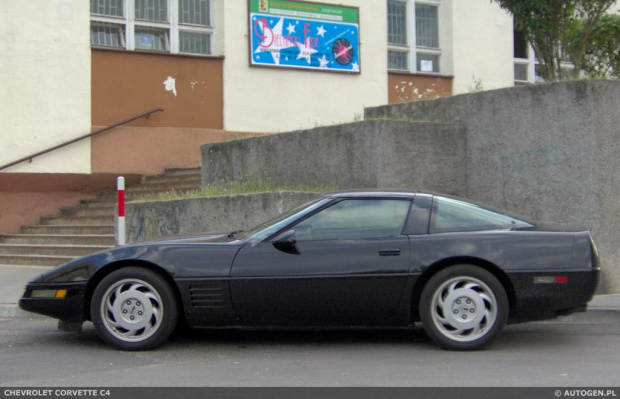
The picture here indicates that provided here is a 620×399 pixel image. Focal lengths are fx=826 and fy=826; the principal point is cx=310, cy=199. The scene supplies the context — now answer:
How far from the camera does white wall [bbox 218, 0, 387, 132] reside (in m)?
15.6

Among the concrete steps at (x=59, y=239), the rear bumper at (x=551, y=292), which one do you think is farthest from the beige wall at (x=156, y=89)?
the rear bumper at (x=551, y=292)

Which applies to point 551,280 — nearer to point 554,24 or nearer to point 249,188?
point 249,188

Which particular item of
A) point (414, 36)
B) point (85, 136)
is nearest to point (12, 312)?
point (85, 136)

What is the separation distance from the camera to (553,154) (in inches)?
388

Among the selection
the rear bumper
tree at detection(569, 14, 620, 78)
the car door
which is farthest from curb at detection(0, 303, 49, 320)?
tree at detection(569, 14, 620, 78)

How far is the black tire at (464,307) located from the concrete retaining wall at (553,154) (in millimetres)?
3476

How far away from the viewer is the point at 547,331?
7.70m

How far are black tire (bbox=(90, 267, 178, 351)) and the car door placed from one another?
0.57m

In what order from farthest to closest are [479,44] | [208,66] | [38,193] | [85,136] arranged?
[479,44] → [208,66] → [38,193] → [85,136]

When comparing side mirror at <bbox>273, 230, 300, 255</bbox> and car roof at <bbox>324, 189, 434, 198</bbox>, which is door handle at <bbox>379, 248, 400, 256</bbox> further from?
side mirror at <bbox>273, 230, 300, 255</bbox>

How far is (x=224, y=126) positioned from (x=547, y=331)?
9011mm

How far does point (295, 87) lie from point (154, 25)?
293cm

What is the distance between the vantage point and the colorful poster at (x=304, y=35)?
15773mm

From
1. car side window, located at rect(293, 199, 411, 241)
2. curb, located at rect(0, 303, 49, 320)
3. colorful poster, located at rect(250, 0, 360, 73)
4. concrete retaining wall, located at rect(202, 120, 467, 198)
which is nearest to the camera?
car side window, located at rect(293, 199, 411, 241)
